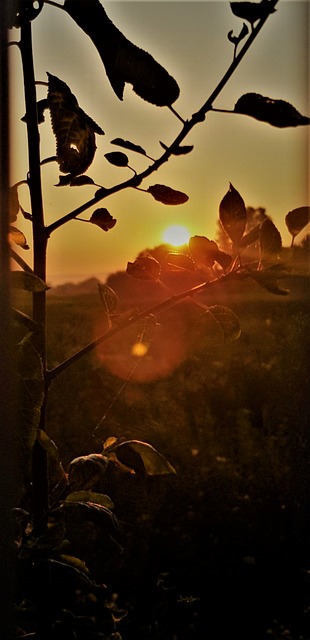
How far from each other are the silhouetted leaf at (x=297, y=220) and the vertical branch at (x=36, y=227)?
211 mm

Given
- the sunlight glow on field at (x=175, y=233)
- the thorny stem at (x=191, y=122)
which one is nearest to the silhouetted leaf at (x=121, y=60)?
the thorny stem at (x=191, y=122)

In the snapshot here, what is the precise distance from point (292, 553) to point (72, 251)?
1420 millimetres

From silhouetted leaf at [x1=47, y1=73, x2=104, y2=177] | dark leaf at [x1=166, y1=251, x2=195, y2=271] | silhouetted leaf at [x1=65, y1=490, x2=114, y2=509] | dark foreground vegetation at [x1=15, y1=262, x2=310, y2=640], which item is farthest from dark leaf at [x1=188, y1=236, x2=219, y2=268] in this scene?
dark foreground vegetation at [x1=15, y1=262, x2=310, y2=640]

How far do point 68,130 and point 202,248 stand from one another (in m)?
0.15

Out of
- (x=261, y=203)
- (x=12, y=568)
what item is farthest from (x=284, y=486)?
(x=12, y=568)

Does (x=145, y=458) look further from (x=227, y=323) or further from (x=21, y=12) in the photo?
(x=21, y=12)

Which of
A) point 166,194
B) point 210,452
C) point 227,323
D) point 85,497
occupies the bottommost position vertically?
point 210,452

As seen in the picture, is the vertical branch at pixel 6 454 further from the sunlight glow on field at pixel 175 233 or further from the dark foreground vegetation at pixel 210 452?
the dark foreground vegetation at pixel 210 452

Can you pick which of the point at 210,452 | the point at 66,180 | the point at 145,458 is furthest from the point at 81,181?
the point at 210,452

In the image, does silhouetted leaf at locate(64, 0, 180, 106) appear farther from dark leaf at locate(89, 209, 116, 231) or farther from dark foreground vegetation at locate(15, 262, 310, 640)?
dark foreground vegetation at locate(15, 262, 310, 640)

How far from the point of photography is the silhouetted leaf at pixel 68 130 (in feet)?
1.89

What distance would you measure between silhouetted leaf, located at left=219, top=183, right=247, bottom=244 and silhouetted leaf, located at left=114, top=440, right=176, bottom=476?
192 mm

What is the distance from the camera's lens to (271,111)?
20.3 inches

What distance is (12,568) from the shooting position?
1.51ft
